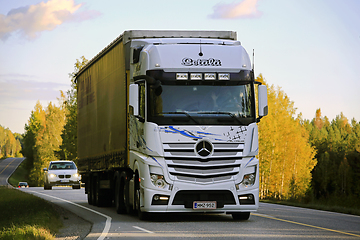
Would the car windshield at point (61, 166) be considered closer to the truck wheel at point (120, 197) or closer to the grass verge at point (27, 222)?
the grass verge at point (27, 222)

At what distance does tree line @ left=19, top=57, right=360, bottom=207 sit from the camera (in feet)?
159

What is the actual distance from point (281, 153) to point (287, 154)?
1017 millimetres

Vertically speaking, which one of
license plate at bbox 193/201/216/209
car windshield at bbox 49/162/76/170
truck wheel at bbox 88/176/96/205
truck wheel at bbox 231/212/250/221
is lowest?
truck wheel at bbox 231/212/250/221

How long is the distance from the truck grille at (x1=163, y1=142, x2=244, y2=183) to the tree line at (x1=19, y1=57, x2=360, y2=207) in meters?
24.2

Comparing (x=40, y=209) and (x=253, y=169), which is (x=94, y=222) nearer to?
(x=40, y=209)

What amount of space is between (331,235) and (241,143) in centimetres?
319

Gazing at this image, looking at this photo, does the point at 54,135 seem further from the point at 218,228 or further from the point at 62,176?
the point at 218,228

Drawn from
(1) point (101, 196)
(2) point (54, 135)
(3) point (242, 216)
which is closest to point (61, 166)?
(1) point (101, 196)

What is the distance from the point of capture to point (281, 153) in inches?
1951

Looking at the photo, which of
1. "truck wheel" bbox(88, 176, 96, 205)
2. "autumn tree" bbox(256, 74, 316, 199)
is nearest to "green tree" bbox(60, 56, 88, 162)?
"autumn tree" bbox(256, 74, 316, 199)

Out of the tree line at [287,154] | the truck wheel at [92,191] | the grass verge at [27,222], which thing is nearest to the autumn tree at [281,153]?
the tree line at [287,154]

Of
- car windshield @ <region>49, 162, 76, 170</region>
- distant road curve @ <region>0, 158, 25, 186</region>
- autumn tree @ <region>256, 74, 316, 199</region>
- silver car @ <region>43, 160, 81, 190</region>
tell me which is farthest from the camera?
distant road curve @ <region>0, 158, 25, 186</region>

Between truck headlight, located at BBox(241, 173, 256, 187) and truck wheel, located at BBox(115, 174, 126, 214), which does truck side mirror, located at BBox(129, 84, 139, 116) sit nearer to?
truck headlight, located at BBox(241, 173, 256, 187)

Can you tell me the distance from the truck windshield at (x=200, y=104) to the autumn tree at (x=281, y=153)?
35.2 m
